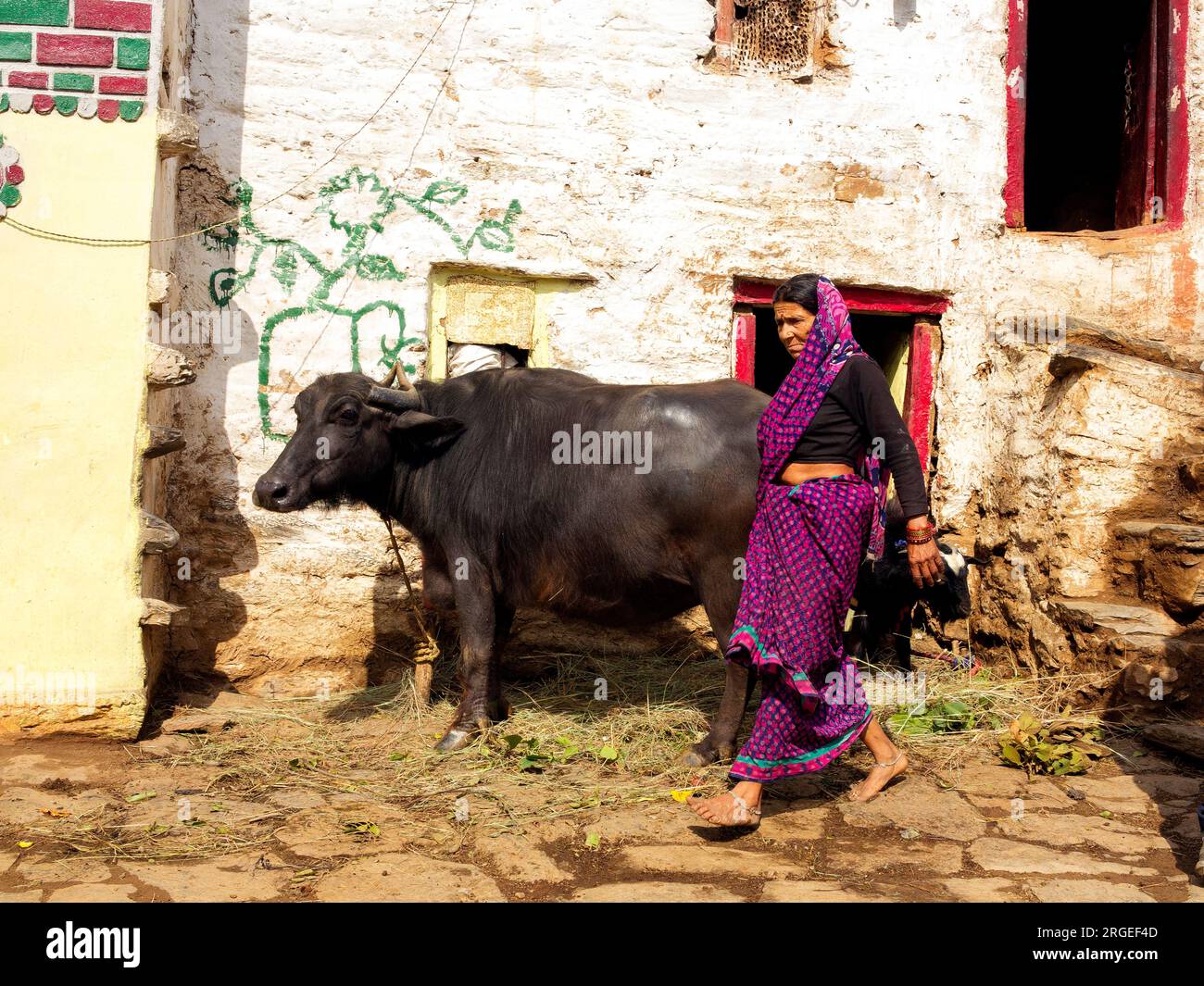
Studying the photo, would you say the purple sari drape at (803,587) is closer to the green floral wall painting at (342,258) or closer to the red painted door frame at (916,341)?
the red painted door frame at (916,341)

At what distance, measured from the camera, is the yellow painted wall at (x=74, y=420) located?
501 cm

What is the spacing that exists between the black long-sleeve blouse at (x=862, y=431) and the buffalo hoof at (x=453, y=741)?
2.03 meters

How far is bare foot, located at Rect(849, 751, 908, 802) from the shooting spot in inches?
173

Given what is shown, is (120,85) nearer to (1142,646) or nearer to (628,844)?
(628,844)

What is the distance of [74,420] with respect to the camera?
5.07 m

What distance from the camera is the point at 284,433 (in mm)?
6129

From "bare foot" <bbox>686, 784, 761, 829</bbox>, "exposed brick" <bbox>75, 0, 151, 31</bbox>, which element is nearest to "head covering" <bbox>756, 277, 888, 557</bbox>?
"bare foot" <bbox>686, 784, 761, 829</bbox>

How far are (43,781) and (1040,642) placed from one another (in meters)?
4.80

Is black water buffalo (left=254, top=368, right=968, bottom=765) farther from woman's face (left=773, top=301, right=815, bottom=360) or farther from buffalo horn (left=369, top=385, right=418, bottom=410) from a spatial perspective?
woman's face (left=773, top=301, right=815, bottom=360)

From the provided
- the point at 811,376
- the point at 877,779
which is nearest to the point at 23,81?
the point at 811,376

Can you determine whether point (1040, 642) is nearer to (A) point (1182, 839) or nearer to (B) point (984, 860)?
(A) point (1182, 839)

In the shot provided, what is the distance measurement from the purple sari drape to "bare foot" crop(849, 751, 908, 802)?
13.3 inches

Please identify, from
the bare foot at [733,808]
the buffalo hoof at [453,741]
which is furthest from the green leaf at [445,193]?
the bare foot at [733,808]

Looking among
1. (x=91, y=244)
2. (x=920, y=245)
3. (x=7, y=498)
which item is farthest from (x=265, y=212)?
(x=920, y=245)
